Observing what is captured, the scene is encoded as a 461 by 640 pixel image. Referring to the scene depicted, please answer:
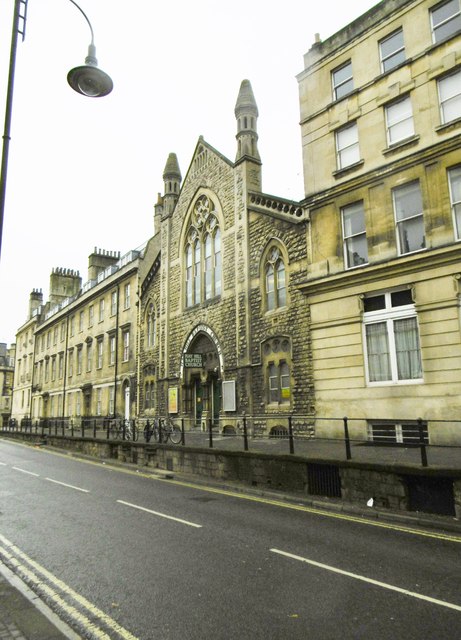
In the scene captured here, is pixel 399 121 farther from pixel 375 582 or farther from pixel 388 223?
pixel 375 582

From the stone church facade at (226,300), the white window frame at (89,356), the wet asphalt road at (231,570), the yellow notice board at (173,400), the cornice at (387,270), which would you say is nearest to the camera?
the wet asphalt road at (231,570)

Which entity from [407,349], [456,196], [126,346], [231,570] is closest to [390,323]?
[407,349]

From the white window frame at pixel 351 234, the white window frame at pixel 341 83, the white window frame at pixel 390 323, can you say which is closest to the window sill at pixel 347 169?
the white window frame at pixel 351 234

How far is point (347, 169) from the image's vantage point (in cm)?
1711

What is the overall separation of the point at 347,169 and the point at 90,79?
478 inches

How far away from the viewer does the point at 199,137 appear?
26.3 m

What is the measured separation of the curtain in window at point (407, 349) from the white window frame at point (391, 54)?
30.2 feet

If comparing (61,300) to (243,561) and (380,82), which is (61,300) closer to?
(380,82)

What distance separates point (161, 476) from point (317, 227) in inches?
423

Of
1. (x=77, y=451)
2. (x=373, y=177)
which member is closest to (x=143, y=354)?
(x=77, y=451)

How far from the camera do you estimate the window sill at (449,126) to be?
1418 cm

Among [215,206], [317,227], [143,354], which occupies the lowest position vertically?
[143,354]

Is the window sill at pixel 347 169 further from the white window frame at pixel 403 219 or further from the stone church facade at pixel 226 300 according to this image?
the stone church facade at pixel 226 300

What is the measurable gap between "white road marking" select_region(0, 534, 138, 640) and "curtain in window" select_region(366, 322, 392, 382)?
1180cm
